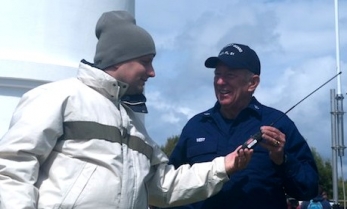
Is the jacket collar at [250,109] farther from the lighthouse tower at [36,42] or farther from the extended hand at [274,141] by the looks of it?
the lighthouse tower at [36,42]

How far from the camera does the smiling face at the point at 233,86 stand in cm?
466

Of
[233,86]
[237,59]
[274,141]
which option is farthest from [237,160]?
[237,59]

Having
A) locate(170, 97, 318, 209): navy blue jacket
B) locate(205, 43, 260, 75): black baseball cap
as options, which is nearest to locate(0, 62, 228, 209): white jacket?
locate(170, 97, 318, 209): navy blue jacket

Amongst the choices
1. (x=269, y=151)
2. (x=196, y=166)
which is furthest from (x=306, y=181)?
(x=196, y=166)

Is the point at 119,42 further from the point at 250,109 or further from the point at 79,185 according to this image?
the point at 250,109

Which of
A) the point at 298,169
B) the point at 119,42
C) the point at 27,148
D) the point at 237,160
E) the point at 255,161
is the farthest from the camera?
the point at 255,161

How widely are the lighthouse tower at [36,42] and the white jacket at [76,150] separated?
314 cm

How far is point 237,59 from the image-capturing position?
4656 millimetres

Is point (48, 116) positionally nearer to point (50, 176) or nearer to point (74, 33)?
point (50, 176)

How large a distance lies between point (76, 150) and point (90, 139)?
0.08 meters

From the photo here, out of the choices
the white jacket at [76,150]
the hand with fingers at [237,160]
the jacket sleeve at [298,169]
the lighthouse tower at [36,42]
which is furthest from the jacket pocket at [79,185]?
the lighthouse tower at [36,42]

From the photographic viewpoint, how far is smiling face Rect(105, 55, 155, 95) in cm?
391

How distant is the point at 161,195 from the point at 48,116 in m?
0.94

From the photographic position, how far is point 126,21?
4.00 meters
